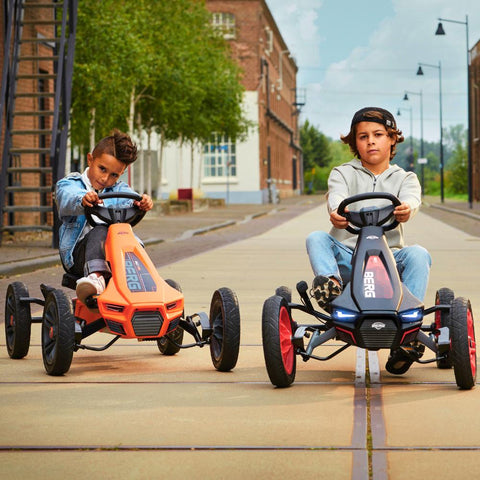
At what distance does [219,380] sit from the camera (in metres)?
6.01

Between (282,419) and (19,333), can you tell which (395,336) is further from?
(19,333)

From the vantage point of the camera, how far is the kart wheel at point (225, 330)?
6098 mm

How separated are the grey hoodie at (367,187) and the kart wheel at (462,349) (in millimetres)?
655

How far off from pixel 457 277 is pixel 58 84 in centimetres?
813

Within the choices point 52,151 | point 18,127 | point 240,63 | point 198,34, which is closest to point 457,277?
point 52,151

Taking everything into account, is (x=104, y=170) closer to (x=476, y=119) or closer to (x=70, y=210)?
(x=70, y=210)

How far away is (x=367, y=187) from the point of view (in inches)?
245

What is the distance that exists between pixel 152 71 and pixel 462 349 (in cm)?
2490

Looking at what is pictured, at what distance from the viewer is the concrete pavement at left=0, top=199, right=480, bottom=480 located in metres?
4.08

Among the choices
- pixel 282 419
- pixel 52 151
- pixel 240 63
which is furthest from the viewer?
pixel 240 63

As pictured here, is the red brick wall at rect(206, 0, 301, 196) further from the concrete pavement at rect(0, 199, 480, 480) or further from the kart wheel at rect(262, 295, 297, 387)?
the kart wheel at rect(262, 295, 297, 387)

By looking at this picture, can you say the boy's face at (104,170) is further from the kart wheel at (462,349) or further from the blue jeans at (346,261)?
the kart wheel at (462,349)

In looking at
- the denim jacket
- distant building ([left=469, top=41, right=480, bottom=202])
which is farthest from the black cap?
distant building ([left=469, top=41, right=480, bottom=202])

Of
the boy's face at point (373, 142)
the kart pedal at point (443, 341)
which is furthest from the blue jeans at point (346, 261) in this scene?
the boy's face at point (373, 142)
